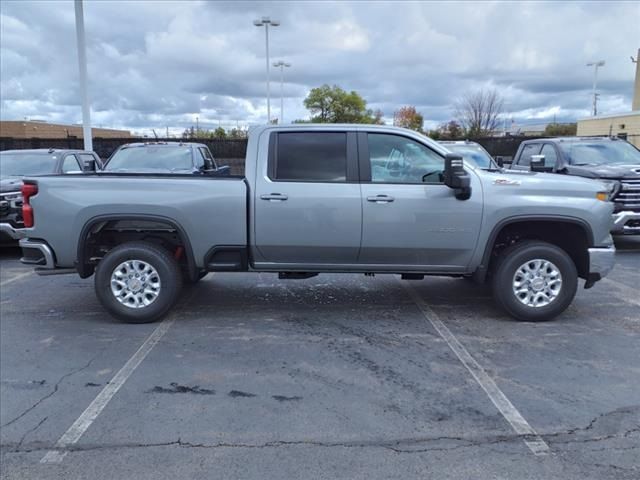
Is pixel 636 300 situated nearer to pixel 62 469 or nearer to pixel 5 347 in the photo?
pixel 62 469

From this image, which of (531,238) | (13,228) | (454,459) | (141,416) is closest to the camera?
(454,459)

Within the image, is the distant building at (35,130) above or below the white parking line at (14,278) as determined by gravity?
above

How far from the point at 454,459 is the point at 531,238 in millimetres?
3297

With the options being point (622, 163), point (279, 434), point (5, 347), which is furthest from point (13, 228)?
point (622, 163)

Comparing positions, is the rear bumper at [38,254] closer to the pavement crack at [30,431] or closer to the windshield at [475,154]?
the pavement crack at [30,431]

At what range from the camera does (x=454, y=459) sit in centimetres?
313

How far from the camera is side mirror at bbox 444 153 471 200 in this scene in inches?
200

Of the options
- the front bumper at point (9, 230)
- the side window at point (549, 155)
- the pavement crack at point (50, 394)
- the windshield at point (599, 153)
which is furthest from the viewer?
the side window at point (549, 155)

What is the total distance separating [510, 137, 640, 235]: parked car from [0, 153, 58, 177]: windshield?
8825 mm

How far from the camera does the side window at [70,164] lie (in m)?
10.3

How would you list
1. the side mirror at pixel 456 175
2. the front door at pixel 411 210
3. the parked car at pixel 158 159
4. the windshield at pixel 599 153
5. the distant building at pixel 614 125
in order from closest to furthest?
the side mirror at pixel 456 175
the front door at pixel 411 210
the windshield at pixel 599 153
the parked car at pixel 158 159
the distant building at pixel 614 125

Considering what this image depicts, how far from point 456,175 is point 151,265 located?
3153 mm

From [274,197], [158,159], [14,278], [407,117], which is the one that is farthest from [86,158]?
[407,117]

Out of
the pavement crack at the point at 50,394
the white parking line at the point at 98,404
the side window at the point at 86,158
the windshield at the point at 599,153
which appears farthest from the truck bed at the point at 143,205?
the windshield at the point at 599,153
